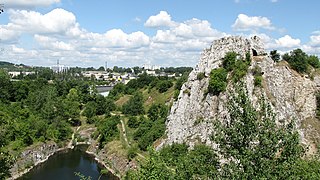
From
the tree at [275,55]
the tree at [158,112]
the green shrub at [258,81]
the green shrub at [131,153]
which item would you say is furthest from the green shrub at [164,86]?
the green shrub at [258,81]

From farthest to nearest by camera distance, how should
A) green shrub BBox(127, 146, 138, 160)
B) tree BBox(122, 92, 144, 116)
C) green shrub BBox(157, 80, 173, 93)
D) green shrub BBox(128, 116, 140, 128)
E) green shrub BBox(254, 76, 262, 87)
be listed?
green shrub BBox(157, 80, 173, 93), tree BBox(122, 92, 144, 116), green shrub BBox(128, 116, 140, 128), green shrub BBox(127, 146, 138, 160), green shrub BBox(254, 76, 262, 87)

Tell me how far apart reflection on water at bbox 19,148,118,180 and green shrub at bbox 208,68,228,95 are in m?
18.9

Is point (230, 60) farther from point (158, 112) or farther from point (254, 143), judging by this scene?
point (254, 143)

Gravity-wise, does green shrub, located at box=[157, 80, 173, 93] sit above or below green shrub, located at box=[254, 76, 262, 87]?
below

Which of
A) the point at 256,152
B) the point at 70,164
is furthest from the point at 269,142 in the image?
the point at 70,164

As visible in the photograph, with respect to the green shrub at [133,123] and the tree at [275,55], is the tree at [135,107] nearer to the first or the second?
the green shrub at [133,123]

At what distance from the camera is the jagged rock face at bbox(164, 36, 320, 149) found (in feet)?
133

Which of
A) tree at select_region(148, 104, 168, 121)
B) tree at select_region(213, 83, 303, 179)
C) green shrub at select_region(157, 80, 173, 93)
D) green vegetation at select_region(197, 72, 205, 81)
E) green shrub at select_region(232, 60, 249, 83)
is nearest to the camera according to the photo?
tree at select_region(213, 83, 303, 179)

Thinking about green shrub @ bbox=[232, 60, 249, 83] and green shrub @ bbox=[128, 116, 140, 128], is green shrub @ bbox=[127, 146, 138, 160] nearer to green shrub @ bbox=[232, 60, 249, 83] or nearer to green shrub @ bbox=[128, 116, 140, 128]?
green shrub @ bbox=[128, 116, 140, 128]

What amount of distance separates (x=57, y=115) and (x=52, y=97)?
1090cm

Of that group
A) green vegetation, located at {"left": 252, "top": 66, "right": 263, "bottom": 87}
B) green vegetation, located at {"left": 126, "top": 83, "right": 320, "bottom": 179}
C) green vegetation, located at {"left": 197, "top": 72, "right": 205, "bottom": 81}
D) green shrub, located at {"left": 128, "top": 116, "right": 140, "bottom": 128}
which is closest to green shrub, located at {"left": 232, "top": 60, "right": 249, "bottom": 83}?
green vegetation, located at {"left": 252, "top": 66, "right": 263, "bottom": 87}

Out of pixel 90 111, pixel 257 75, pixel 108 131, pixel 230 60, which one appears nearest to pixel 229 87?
pixel 257 75

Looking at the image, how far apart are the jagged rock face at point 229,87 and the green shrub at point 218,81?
2.45 feet

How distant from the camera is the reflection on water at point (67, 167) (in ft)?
158
